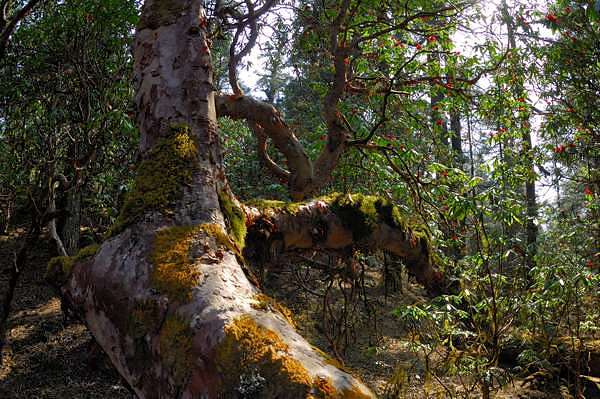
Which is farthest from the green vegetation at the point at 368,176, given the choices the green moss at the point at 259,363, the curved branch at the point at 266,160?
the curved branch at the point at 266,160

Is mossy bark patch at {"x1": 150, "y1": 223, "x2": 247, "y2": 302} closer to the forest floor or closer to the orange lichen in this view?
the orange lichen

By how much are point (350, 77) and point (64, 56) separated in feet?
12.3

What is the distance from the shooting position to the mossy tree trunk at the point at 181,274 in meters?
1.19

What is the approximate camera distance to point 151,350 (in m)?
1.40

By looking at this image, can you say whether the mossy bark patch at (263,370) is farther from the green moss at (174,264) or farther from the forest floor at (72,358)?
the forest floor at (72,358)

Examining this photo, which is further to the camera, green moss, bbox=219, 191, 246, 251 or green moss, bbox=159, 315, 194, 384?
green moss, bbox=219, 191, 246, 251

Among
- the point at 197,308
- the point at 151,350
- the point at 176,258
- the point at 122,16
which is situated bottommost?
the point at 151,350

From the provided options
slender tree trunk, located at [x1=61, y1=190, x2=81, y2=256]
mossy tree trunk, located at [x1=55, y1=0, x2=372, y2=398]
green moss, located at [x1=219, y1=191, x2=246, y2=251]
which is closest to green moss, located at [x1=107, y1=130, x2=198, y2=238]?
mossy tree trunk, located at [x1=55, y1=0, x2=372, y2=398]

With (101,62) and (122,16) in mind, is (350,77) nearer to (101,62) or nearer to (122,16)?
(122,16)

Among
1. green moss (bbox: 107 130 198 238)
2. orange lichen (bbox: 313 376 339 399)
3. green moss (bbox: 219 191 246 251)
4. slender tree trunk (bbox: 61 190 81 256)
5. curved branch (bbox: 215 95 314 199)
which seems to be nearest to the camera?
orange lichen (bbox: 313 376 339 399)

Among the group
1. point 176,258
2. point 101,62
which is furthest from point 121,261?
point 101,62

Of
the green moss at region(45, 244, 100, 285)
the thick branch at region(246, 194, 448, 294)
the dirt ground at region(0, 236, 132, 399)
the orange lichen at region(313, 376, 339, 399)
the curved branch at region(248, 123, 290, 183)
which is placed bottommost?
the dirt ground at region(0, 236, 132, 399)

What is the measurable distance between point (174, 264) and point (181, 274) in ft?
0.21

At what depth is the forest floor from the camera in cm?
520
